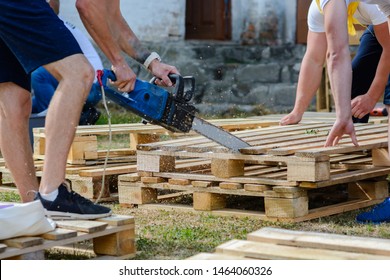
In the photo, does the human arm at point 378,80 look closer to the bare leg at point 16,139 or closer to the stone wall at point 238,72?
the bare leg at point 16,139

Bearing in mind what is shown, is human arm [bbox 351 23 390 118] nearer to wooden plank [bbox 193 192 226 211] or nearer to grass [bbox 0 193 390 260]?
grass [bbox 0 193 390 260]

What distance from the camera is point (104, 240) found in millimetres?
4395

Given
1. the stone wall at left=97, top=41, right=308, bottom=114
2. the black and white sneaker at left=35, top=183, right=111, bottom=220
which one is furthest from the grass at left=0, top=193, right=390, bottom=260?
the stone wall at left=97, top=41, right=308, bottom=114

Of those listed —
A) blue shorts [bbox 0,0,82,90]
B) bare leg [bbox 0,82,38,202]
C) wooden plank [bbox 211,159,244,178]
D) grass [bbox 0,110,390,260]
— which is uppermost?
blue shorts [bbox 0,0,82,90]

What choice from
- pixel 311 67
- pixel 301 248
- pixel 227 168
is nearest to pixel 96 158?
pixel 227 168

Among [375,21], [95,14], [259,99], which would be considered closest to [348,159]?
[375,21]

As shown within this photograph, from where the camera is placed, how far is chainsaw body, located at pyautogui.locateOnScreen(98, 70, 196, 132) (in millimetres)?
5029

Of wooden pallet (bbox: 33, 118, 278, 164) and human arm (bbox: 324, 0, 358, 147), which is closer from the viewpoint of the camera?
human arm (bbox: 324, 0, 358, 147)

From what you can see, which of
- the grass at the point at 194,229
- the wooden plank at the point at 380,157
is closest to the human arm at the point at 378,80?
the wooden plank at the point at 380,157

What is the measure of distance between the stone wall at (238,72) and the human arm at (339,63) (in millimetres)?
8823

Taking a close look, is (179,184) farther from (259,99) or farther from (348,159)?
(259,99)

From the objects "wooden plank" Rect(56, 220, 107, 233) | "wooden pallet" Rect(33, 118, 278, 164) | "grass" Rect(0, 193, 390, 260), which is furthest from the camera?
"wooden pallet" Rect(33, 118, 278, 164)

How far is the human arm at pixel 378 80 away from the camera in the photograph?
6383mm

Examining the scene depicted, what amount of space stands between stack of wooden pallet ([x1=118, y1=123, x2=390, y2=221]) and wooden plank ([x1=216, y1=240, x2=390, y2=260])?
1.56 meters
